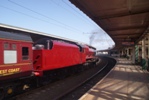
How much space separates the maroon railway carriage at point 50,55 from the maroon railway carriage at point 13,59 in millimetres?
1467

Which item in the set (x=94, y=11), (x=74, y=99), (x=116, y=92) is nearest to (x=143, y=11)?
(x=94, y=11)

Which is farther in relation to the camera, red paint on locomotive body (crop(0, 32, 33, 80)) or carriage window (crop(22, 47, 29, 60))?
carriage window (crop(22, 47, 29, 60))

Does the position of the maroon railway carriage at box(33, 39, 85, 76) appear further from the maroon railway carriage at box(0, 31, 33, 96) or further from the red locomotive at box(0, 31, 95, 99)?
the maroon railway carriage at box(0, 31, 33, 96)

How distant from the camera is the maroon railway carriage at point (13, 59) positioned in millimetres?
8742

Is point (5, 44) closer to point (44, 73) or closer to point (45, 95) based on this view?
point (45, 95)

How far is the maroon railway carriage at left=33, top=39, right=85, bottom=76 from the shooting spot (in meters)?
12.2

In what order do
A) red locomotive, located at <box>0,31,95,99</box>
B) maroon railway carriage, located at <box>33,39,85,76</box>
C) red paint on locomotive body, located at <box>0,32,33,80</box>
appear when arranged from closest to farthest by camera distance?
red paint on locomotive body, located at <box>0,32,33,80</box>, red locomotive, located at <box>0,31,95,99</box>, maroon railway carriage, located at <box>33,39,85,76</box>

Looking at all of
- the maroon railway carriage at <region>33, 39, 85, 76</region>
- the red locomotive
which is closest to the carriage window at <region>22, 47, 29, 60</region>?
the red locomotive

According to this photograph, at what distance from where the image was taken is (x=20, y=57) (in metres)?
9.87

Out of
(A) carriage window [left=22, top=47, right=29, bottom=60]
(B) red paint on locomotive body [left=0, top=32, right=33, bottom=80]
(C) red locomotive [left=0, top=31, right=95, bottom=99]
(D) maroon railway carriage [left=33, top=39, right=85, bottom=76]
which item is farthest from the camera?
(D) maroon railway carriage [left=33, top=39, right=85, bottom=76]

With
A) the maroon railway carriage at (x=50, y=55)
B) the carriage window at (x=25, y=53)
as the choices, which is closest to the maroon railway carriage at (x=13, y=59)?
the carriage window at (x=25, y=53)

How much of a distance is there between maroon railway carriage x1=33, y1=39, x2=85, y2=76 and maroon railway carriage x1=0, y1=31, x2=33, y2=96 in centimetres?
147

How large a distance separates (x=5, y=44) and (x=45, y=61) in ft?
13.2

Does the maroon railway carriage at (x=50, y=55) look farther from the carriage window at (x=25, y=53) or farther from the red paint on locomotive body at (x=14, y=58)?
the carriage window at (x=25, y=53)
